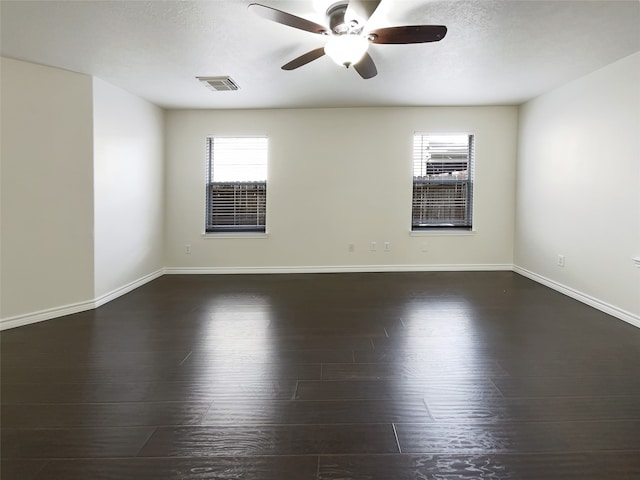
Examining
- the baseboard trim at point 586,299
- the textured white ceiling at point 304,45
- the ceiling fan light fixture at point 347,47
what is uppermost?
the textured white ceiling at point 304,45

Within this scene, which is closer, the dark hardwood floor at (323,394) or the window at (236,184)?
the dark hardwood floor at (323,394)

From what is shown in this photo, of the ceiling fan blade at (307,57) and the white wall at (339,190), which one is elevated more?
the ceiling fan blade at (307,57)

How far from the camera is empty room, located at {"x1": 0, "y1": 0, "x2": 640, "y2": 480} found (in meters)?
1.70

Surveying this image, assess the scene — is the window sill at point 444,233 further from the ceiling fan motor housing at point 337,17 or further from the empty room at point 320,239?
the ceiling fan motor housing at point 337,17

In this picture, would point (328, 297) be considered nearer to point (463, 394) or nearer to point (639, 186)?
point (463, 394)

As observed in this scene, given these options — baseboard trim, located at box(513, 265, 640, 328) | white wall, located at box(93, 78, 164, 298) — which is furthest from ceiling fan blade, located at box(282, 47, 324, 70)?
baseboard trim, located at box(513, 265, 640, 328)

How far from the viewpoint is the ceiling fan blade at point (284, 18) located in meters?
2.03

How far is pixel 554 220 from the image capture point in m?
4.29

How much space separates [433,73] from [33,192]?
4058 mm

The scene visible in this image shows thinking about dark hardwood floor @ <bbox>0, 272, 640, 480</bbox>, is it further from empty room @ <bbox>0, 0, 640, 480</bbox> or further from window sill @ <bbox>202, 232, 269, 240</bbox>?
window sill @ <bbox>202, 232, 269, 240</bbox>

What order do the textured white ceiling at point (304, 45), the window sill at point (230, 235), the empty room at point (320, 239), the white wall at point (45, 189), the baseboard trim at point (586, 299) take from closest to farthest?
1. the empty room at point (320, 239)
2. the textured white ceiling at point (304, 45)
3. the white wall at point (45, 189)
4. the baseboard trim at point (586, 299)
5. the window sill at point (230, 235)

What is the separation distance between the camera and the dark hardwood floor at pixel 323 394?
1.50 meters

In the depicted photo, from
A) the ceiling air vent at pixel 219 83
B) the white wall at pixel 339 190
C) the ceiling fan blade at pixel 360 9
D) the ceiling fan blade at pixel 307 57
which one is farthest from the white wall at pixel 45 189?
the ceiling fan blade at pixel 360 9

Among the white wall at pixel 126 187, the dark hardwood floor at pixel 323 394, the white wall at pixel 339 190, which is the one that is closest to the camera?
the dark hardwood floor at pixel 323 394
